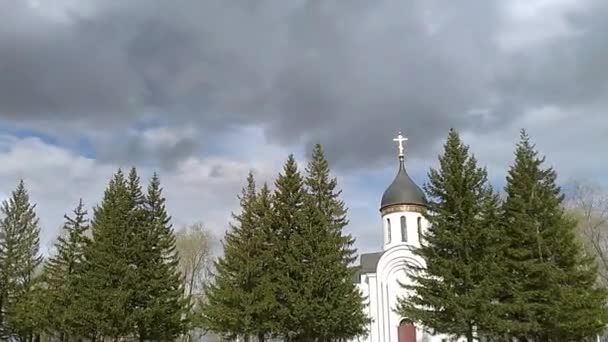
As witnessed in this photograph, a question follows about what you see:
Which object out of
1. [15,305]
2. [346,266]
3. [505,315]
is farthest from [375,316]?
[15,305]

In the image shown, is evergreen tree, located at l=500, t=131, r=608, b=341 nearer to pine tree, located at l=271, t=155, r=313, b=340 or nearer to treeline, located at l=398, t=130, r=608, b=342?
treeline, located at l=398, t=130, r=608, b=342

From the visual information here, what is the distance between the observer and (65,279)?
29.0m

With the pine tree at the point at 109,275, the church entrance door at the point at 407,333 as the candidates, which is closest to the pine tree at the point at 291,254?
the pine tree at the point at 109,275

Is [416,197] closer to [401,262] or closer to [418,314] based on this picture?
[401,262]

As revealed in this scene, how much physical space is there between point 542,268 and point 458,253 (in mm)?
3105

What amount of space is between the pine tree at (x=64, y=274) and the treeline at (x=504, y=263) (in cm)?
1521

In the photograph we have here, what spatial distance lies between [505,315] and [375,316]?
12.2 meters

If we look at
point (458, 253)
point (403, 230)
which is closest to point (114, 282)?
point (458, 253)

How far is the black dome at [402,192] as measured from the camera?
118ft

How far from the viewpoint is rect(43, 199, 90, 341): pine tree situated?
27.7 meters

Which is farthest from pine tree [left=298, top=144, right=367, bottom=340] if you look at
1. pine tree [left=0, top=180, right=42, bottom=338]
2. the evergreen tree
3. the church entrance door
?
pine tree [left=0, top=180, right=42, bottom=338]

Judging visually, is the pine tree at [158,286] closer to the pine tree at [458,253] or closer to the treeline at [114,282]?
the treeline at [114,282]

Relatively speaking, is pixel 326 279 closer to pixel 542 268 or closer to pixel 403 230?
pixel 542 268

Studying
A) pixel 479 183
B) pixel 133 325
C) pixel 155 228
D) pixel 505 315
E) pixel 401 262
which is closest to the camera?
pixel 505 315
